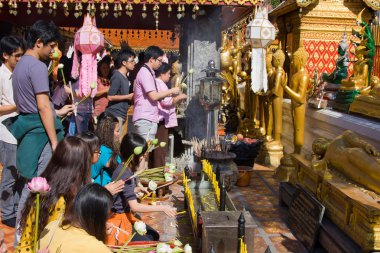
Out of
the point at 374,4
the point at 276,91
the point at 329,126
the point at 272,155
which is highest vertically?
the point at 374,4

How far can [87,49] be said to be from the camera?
646 cm

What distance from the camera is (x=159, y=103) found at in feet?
20.3

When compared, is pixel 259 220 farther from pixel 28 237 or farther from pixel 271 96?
pixel 271 96

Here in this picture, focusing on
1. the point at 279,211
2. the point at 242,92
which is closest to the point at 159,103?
the point at 279,211

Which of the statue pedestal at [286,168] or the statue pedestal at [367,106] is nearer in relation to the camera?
the statue pedestal at [367,106]

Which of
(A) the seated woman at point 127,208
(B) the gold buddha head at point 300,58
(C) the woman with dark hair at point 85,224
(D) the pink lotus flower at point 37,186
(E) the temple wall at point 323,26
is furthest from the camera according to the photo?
(E) the temple wall at point 323,26

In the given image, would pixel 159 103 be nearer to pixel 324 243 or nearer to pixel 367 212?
pixel 324 243

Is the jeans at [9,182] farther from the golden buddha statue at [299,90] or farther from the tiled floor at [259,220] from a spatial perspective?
the golden buddha statue at [299,90]

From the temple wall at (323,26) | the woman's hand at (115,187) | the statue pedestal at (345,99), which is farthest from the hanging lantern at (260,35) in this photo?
the temple wall at (323,26)

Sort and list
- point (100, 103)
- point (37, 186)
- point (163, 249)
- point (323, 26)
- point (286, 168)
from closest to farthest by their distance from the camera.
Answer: point (37, 186), point (163, 249), point (286, 168), point (100, 103), point (323, 26)

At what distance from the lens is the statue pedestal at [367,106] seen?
5645mm

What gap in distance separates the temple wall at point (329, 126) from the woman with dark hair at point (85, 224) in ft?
12.7

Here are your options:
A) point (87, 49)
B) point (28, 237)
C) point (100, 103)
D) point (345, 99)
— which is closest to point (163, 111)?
point (100, 103)

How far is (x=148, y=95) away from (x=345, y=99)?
3.05m
